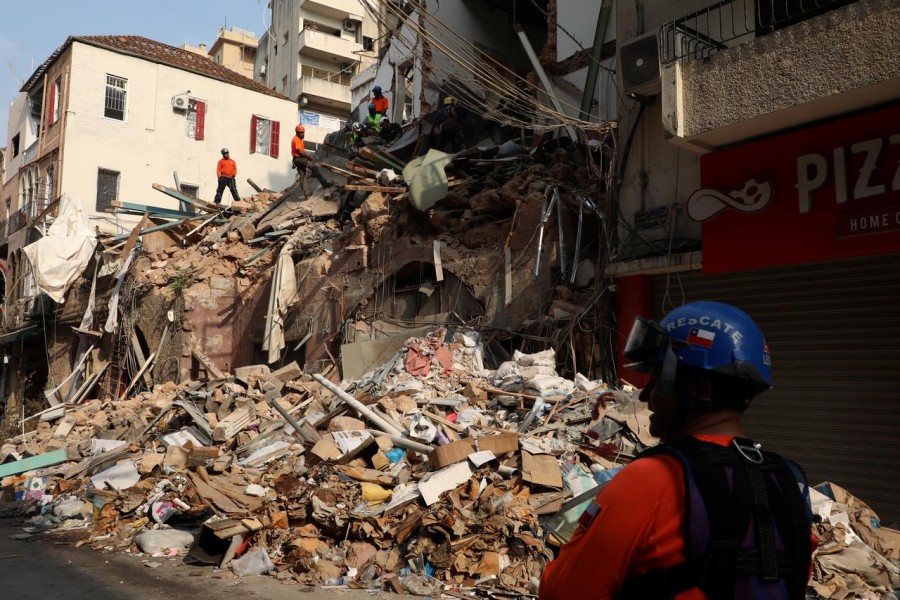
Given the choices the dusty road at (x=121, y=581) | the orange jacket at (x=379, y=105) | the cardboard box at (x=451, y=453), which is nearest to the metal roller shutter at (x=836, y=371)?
the cardboard box at (x=451, y=453)

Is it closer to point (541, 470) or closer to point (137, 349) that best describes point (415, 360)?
point (541, 470)

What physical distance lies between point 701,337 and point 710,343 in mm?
25

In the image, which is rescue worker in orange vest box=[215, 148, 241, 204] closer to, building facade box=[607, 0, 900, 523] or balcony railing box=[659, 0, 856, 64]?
building facade box=[607, 0, 900, 523]

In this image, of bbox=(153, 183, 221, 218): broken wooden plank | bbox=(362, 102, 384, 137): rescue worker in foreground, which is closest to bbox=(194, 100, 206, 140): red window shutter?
bbox=(153, 183, 221, 218): broken wooden plank

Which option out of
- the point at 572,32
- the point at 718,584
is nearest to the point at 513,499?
the point at 718,584

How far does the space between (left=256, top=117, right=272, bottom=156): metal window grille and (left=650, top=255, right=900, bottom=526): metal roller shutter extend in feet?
90.3

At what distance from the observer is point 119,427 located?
1198 cm

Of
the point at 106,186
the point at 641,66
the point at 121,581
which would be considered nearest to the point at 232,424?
the point at 121,581

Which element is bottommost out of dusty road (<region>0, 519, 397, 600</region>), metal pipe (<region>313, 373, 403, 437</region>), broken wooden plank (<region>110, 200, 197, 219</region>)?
dusty road (<region>0, 519, 397, 600</region>)

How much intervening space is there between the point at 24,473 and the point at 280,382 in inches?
160

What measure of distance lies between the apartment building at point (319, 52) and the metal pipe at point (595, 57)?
25694 mm

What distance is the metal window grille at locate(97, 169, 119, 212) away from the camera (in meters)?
27.4

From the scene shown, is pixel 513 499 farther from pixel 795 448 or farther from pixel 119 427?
pixel 119 427

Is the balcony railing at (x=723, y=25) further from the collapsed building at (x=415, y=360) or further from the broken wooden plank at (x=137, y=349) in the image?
the broken wooden plank at (x=137, y=349)
